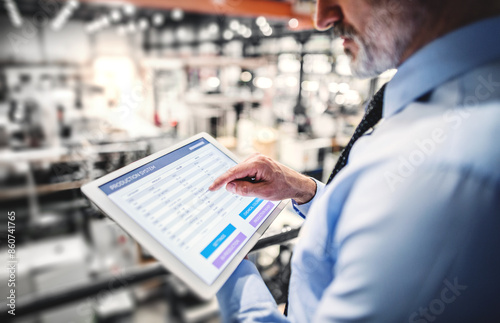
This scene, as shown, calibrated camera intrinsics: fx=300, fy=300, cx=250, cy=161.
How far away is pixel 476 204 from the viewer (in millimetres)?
473

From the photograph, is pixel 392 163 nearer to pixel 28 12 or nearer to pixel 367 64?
pixel 367 64

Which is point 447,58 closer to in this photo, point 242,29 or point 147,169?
point 147,169

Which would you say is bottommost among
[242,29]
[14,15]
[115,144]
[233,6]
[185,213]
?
[115,144]

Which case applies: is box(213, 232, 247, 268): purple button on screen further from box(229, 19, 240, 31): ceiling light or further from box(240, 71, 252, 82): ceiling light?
box(229, 19, 240, 31): ceiling light

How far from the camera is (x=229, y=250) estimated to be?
0.72 m

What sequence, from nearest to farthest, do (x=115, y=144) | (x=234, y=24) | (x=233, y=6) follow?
(x=115, y=144), (x=233, y=6), (x=234, y=24)

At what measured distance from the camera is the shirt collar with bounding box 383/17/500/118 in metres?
0.53

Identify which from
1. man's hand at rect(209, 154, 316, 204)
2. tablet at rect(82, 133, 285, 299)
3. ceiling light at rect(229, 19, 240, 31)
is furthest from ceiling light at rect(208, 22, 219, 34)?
tablet at rect(82, 133, 285, 299)

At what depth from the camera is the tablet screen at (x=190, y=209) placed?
2.16ft

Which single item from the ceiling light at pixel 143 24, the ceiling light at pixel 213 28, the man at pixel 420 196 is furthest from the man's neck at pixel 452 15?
the ceiling light at pixel 213 28

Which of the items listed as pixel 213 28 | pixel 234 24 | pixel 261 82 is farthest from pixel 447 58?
pixel 213 28

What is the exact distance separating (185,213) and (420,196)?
501mm

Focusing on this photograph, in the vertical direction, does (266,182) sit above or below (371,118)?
below

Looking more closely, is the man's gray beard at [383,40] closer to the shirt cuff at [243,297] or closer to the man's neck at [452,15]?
the man's neck at [452,15]
